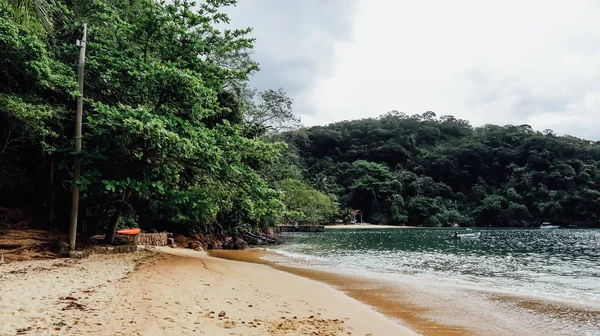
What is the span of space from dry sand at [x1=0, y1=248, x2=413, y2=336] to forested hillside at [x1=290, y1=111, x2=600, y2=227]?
63.7 meters

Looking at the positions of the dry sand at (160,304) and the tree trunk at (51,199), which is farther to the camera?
the tree trunk at (51,199)

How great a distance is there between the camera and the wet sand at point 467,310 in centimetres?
664

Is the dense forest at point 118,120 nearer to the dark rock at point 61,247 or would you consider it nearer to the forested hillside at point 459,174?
the dark rock at point 61,247

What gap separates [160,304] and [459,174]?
85.1 m

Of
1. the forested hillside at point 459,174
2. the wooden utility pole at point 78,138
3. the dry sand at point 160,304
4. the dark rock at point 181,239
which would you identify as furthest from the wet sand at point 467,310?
the forested hillside at point 459,174

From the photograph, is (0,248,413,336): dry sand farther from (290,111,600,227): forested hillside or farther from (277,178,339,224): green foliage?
(290,111,600,227): forested hillside

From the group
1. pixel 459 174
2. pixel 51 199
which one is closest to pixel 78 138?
pixel 51 199

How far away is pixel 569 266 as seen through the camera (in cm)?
1719

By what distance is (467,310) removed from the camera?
7992mm

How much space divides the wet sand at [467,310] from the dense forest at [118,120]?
5.02 m

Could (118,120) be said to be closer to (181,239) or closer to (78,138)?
(78,138)

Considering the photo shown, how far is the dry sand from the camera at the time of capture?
175 inches

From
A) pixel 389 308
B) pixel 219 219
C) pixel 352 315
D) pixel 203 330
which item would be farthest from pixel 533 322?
pixel 219 219

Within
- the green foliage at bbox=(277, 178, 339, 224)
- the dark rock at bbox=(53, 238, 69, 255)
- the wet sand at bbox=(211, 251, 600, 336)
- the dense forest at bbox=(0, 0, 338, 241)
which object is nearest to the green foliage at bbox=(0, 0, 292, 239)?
the dense forest at bbox=(0, 0, 338, 241)
